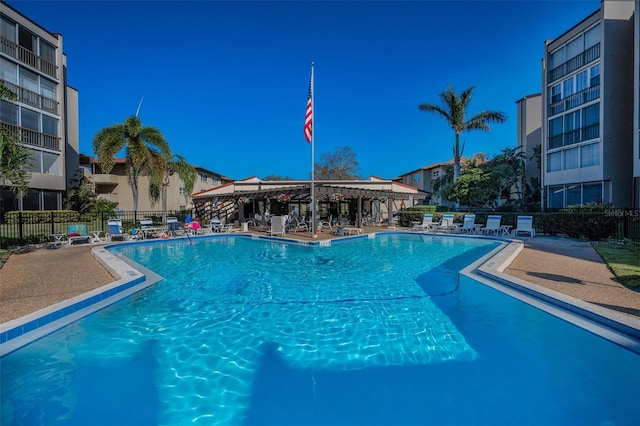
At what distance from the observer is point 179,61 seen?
710 inches

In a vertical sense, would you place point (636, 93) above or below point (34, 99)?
below

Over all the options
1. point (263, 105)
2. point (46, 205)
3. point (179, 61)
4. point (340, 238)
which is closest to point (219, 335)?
point (340, 238)

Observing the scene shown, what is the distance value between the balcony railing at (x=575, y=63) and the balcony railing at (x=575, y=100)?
186 cm

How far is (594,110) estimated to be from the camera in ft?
69.1

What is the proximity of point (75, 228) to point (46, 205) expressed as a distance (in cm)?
961

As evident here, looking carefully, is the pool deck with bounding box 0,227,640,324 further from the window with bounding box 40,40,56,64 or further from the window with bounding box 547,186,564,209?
the window with bounding box 40,40,56,64

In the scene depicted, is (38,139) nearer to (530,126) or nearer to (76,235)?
(76,235)

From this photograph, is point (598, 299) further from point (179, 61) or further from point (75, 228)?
point (179, 61)

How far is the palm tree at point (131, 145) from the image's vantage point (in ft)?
65.3

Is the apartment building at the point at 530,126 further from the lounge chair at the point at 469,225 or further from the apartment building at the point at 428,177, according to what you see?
the lounge chair at the point at 469,225

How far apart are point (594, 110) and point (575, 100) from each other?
1.80m

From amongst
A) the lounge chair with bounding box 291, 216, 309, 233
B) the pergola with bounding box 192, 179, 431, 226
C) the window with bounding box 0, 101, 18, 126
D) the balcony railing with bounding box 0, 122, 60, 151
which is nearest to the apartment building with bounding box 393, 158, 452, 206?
the pergola with bounding box 192, 179, 431, 226

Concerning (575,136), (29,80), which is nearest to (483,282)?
(575,136)

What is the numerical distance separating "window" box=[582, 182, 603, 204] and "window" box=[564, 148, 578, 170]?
1644 millimetres
